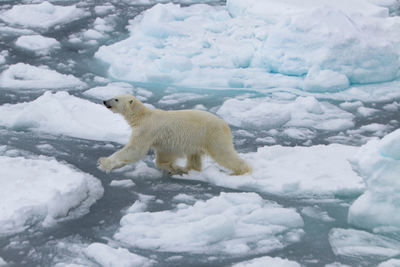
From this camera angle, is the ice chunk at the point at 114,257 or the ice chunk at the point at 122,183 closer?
the ice chunk at the point at 114,257

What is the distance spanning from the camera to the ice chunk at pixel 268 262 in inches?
148

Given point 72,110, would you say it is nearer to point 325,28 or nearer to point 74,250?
point 74,250

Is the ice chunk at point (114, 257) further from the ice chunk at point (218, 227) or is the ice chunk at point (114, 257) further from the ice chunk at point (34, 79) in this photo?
the ice chunk at point (34, 79)

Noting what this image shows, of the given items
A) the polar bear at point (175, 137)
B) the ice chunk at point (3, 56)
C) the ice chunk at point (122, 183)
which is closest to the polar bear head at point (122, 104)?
the polar bear at point (175, 137)

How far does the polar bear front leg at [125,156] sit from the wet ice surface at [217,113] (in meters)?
0.10

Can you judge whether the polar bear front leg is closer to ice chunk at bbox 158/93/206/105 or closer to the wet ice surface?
the wet ice surface

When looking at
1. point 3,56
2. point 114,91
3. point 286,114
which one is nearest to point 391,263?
point 286,114

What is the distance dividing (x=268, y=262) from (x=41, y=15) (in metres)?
7.92

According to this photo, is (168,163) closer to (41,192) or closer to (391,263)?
(41,192)

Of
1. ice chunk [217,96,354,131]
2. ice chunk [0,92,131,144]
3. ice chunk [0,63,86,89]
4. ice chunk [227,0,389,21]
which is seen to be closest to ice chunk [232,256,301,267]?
ice chunk [0,92,131,144]

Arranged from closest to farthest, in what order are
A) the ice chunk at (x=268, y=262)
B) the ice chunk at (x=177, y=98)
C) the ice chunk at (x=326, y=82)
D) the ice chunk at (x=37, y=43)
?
the ice chunk at (x=268, y=262) → the ice chunk at (x=177, y=98) → the ice chunk at (x=326, y=82) → the ice chunk at (x=37, y=43)

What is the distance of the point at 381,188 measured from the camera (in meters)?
4.30

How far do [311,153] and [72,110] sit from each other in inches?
98.7

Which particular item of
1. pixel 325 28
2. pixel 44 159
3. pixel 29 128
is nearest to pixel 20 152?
pixel 44 159
